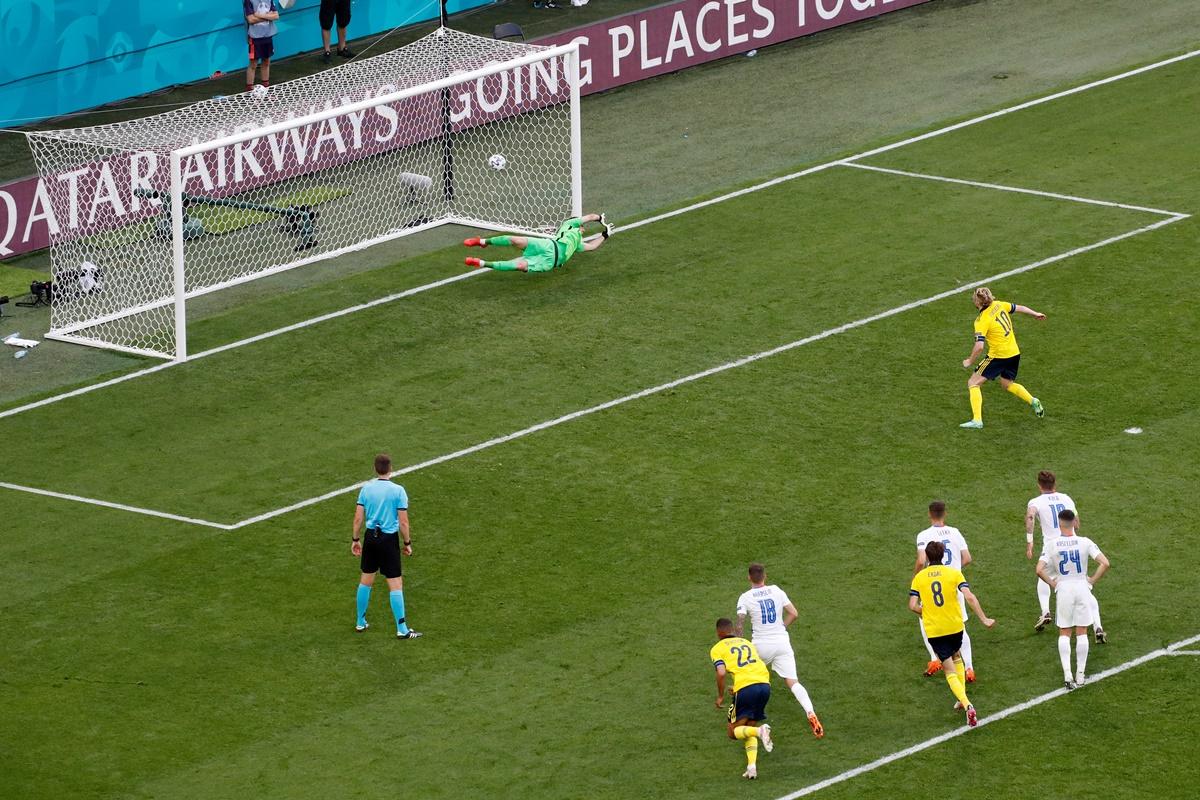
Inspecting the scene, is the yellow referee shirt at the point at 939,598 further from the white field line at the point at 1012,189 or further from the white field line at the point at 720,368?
the white field line at the point at 1012,189

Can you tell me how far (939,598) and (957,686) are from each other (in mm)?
781

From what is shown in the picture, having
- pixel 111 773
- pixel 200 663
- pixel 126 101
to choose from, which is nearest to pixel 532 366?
pixel 200 663

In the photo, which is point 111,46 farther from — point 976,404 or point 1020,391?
point 1020,391

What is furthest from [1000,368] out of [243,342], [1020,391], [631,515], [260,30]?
[260,30]

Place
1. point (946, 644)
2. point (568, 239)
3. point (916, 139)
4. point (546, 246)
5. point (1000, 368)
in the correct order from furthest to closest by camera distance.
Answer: point (916, 139), point (568, 239), point (546, 246), point (1000, 368), point (946, 644)

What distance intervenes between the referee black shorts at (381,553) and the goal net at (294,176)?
8521 millimetres

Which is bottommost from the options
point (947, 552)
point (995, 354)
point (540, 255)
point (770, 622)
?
point (770, 622)

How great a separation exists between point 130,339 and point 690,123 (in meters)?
11.8

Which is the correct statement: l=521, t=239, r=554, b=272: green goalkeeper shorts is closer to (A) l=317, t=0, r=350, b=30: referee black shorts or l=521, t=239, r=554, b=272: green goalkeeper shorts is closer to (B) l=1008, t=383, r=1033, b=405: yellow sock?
(B) l=1008, t=383, r=1033, b=405: yellow sock

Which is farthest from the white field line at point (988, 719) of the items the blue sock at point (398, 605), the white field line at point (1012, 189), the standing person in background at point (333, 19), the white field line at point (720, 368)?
the standing person in background at point (333, 19)

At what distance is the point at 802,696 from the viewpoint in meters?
19.2

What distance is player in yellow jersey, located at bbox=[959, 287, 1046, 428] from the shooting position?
25516 mm

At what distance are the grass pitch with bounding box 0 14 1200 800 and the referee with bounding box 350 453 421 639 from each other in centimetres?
50

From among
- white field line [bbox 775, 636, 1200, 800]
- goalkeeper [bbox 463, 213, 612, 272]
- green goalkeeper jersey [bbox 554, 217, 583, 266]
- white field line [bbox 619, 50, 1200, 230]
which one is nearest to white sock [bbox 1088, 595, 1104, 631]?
white field line [bbox 775, 636, 1200, 800]
